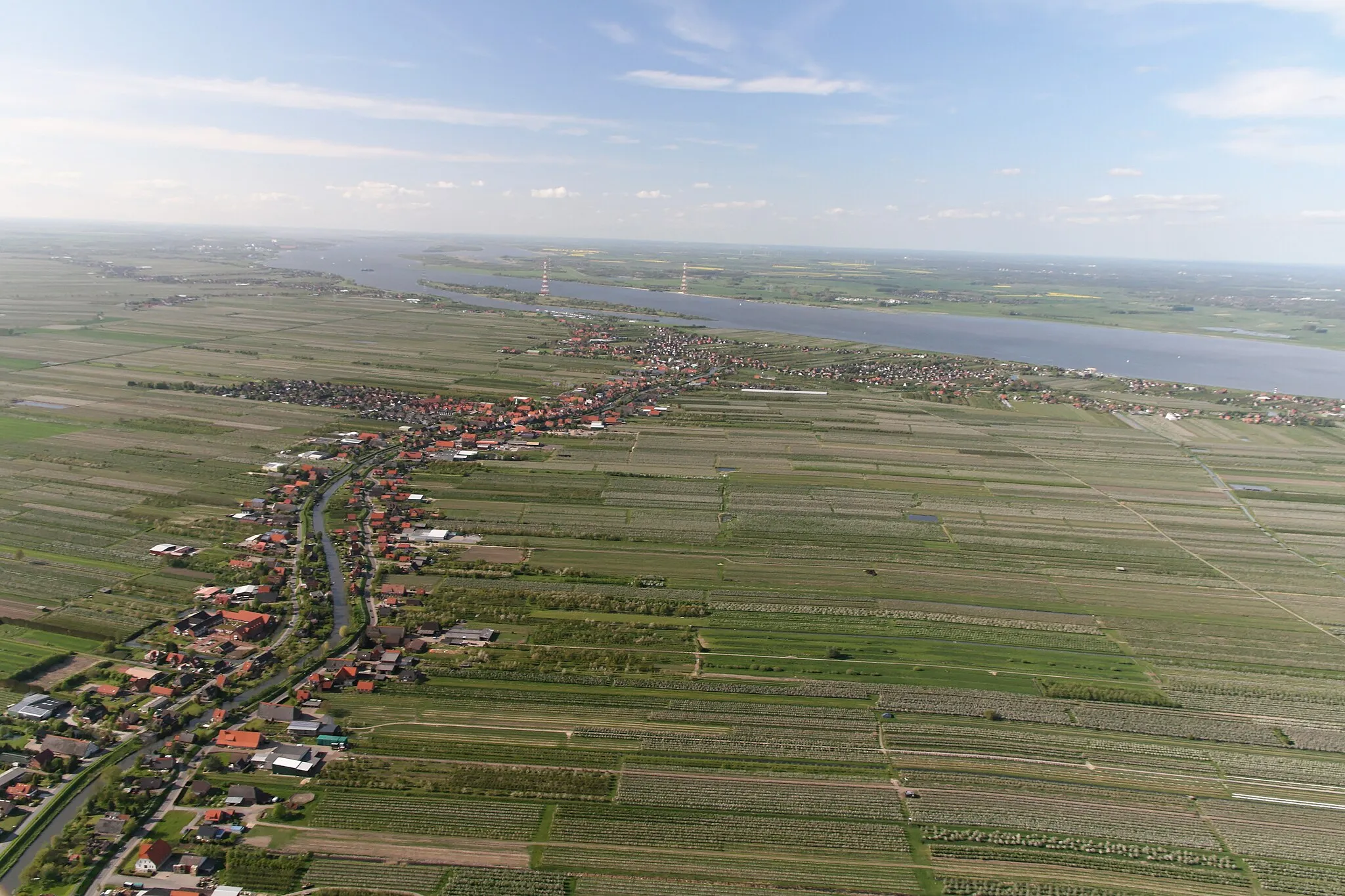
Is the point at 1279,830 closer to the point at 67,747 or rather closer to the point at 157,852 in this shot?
the point at 157,852

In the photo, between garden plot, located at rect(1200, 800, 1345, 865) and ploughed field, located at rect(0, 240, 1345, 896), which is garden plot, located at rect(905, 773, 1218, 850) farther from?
garden plot, located at rect(1200, 800, 1345, 865)

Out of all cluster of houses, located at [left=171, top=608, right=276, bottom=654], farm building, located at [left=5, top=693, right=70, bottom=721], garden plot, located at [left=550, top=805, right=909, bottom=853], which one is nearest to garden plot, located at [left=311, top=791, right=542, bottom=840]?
garden plot, located at [left=550, top=805, right=909, bottom=853]

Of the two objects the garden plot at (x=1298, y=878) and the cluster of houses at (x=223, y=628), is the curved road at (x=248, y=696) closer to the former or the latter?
the cluster of houses at (x=223, y=628)

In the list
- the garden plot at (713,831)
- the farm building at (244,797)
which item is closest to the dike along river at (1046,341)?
the garden plot at (713,831)

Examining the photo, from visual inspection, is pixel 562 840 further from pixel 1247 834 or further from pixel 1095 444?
pixel 1095 444

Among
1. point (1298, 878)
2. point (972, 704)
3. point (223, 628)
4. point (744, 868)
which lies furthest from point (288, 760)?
point (1298, 878)
